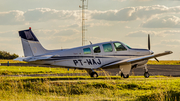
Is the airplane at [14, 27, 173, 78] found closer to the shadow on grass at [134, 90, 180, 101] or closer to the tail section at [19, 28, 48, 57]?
the tail section at [19, 28, 48, 57]

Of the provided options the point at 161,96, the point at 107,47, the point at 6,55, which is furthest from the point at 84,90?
the point at 6,55

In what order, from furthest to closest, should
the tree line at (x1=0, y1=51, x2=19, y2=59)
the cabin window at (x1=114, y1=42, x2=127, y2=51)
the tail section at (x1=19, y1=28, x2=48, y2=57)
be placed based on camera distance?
the tree line at (x1=0, y1=51, x2=19, y2=59)
the cabin window at (x1=114, y1=42, x2=127, y2=51)
the tail section at (x1=19, y1=28, x2=48, y2=57)

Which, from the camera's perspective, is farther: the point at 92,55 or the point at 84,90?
the point at 92,55

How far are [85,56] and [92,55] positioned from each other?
60 cm

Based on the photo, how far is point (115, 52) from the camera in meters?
18.4

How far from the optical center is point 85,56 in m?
17.6

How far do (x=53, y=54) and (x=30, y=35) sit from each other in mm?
2486

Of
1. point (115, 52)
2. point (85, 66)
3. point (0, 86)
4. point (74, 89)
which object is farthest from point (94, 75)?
point (0, 86)

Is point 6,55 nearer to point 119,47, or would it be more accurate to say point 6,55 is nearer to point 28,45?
point 28,45

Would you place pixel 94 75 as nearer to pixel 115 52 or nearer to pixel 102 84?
pixel 115 52

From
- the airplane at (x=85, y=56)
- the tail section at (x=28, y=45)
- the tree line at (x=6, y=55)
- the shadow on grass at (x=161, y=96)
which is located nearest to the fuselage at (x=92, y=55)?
the airplane at (x=85, y=56)

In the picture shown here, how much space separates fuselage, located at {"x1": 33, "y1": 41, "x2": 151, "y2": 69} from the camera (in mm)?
17109

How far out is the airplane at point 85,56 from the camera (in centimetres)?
1703

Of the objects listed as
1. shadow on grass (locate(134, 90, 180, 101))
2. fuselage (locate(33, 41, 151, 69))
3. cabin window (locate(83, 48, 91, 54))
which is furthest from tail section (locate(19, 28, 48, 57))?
shadow on grass (locate(134, 90, 180, 101))
